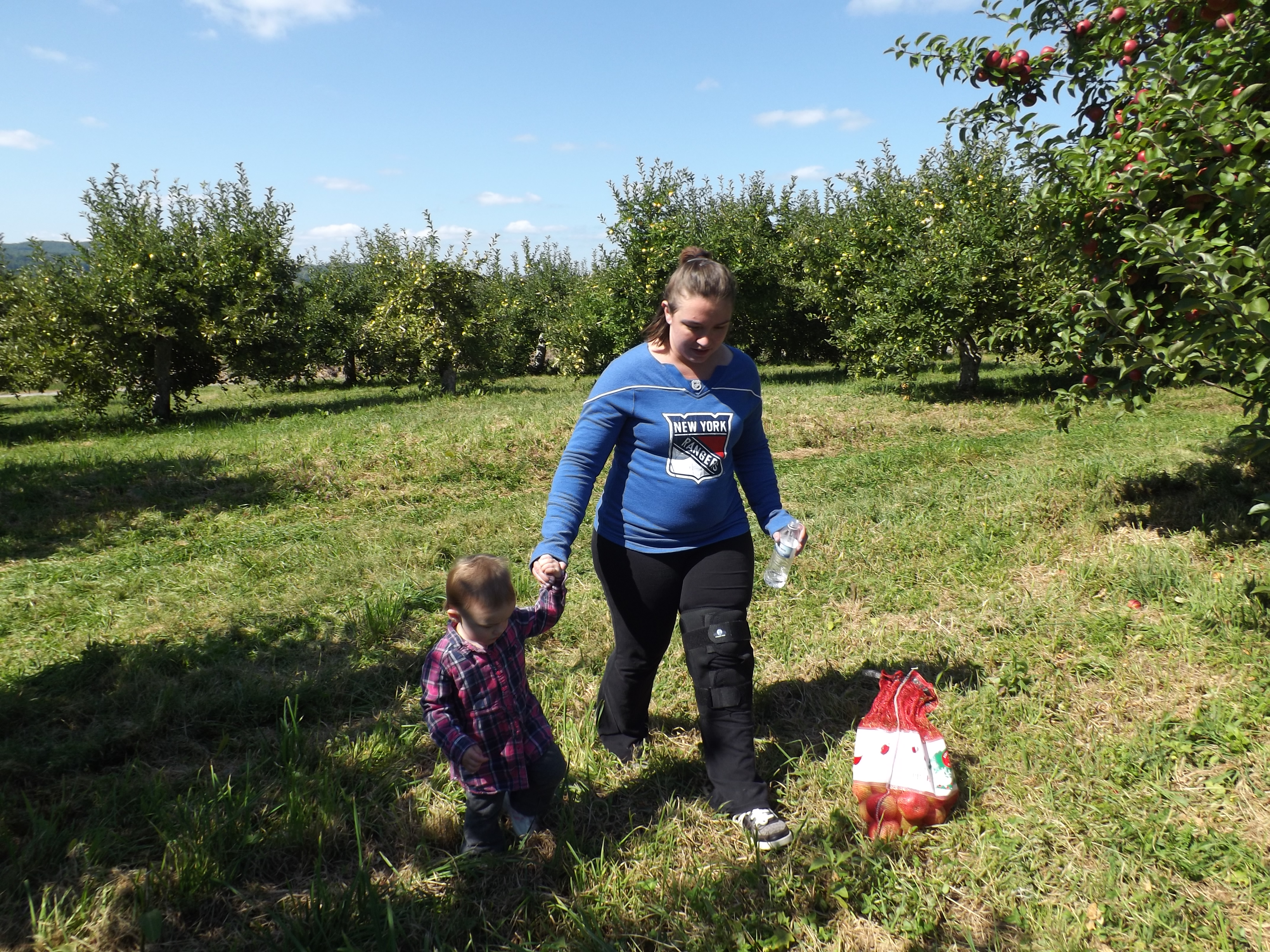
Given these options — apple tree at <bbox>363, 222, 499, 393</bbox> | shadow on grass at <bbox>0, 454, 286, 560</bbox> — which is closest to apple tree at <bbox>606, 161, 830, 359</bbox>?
apple tree at <bbox>363, 222, 499, 393</bbox>

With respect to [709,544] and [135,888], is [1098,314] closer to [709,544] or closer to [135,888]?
[709,544]

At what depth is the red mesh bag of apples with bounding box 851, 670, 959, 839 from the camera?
2.91 meters

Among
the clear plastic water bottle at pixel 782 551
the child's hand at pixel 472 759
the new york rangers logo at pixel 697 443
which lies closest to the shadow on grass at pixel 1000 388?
the clear plastic water bottle at pixel 782 551

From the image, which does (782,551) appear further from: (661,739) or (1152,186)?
(1152,186)

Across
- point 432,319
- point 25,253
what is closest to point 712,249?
point 432,319

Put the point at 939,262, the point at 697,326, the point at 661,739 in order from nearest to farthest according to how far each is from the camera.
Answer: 1. the point at 697,326
2. the point at 661,739
3. the point at 939,262

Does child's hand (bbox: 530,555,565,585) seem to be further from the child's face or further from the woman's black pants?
the woman's black pants

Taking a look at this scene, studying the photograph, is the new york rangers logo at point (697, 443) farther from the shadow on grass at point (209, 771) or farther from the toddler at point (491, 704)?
the shadow on grass at point (209, 771)

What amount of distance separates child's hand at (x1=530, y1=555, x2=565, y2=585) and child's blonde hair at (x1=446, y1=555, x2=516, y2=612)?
16 centimetres

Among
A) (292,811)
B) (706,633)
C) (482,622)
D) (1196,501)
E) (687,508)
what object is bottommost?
(292,811)

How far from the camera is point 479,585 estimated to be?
2678mm

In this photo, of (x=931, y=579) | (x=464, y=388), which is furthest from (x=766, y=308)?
(x=931, y=579)

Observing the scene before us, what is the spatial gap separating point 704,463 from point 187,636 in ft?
11.2

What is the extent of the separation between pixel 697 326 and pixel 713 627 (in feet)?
3.58
